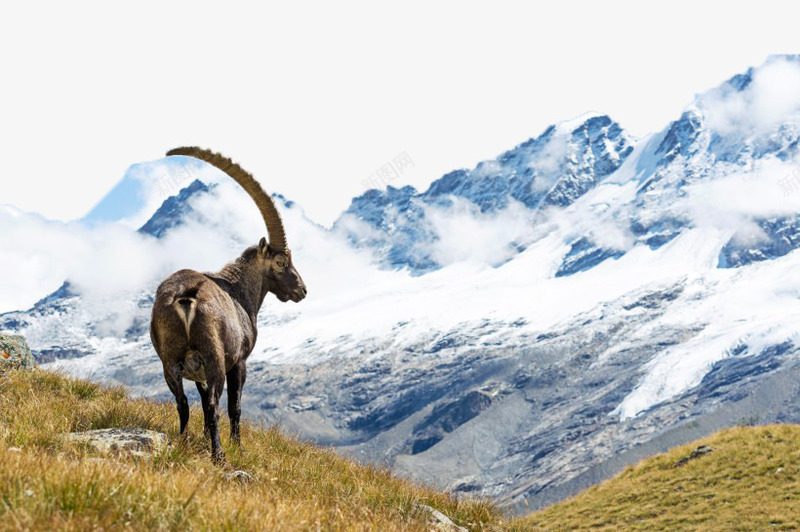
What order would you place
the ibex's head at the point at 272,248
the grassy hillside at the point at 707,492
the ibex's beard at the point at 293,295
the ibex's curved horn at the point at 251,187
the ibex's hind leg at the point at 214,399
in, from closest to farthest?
the ibex's hind leg at the point at 214,399 < the ibex's curved horn at the point at 251,187 < the ibex's head at the point at 272,248 < the ibex's beard at the point at 293,295 < the grassy hillside at the point at 707,492

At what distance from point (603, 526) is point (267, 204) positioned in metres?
35.4

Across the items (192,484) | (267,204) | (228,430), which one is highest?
(267,204)

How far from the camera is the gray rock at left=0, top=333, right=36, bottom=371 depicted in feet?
41.7

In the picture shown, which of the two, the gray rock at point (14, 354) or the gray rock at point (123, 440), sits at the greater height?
the gray rock at point (14, 354)

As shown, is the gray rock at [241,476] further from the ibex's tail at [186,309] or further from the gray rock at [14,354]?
the gray rock at [14,354]

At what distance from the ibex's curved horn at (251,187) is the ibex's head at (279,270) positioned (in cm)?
11

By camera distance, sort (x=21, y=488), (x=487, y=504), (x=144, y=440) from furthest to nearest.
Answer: (x=487, y=504)
(x=144, y=440)
(x=21, y=488)

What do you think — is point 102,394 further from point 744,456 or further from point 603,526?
point 744,456

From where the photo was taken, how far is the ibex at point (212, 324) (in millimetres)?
8719

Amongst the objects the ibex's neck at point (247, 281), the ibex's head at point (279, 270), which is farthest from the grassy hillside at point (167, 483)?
the ibex's head at point (279, 270)

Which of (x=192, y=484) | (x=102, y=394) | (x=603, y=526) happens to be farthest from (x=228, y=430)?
(x=603, y=526)

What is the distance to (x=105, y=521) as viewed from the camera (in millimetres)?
4262

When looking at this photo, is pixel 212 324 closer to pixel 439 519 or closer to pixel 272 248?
pixel 272 248

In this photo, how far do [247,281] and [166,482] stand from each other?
261 inches
